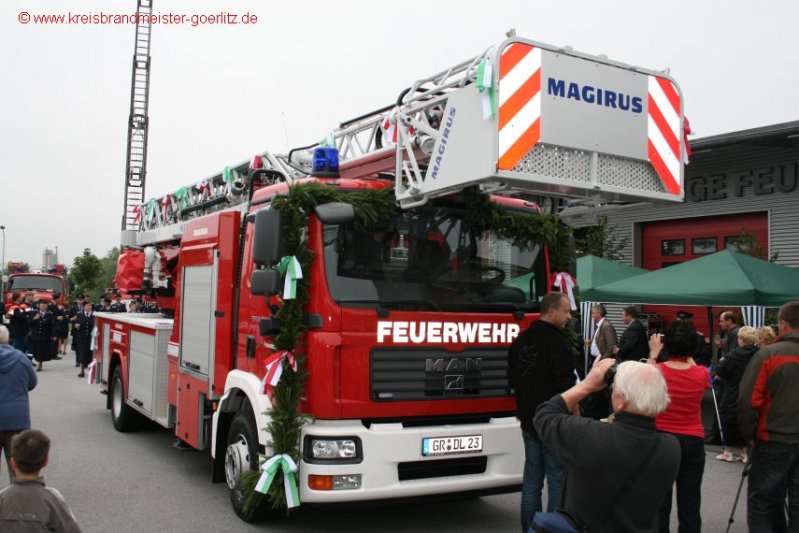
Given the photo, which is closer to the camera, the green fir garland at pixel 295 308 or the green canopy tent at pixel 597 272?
the green fir garland at pixel 295 308

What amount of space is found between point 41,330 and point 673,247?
14.7 m

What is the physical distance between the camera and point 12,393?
18.6ft

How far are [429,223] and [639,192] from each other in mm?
1496

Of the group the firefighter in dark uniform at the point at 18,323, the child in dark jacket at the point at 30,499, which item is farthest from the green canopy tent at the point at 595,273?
the firefighter in dark uniform at the point at 18,323

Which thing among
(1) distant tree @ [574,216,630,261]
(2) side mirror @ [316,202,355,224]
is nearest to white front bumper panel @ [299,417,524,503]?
(2) side mirror @ [316,202,355,224]

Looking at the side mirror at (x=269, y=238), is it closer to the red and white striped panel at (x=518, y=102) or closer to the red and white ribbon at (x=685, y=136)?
the red and white striped panel at (x=518, y=102)

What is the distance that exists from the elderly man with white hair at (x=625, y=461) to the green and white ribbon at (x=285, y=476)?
7.96ft

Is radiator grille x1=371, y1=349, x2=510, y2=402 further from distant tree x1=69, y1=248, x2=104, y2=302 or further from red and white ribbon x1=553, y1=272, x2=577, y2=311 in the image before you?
distant tree x1=69, y1=248, x2=104, y2=302

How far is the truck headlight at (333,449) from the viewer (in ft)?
16.0

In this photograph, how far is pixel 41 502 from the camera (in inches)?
126

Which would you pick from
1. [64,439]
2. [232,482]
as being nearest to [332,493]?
[232,482]

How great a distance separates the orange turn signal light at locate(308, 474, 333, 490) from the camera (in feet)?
15.9

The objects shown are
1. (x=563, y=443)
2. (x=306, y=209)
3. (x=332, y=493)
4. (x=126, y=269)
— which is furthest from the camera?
(x=126, y=269)

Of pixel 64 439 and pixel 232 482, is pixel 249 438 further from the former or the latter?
pixel 64 439
